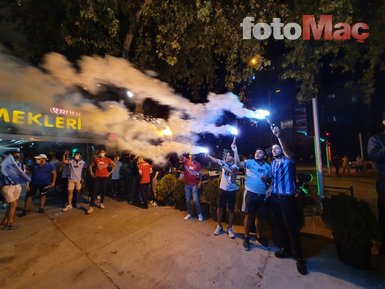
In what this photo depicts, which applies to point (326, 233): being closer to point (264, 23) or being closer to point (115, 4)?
point (264, 23)

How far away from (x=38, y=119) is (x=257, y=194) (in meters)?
9.49

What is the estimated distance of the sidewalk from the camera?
11.4ft

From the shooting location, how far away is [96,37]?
22.8ft

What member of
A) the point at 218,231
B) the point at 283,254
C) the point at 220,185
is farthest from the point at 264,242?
the point at 220,185

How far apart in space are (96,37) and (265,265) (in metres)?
7.18

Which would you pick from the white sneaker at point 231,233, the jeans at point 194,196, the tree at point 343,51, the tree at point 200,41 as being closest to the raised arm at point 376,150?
the tree at point 343,51

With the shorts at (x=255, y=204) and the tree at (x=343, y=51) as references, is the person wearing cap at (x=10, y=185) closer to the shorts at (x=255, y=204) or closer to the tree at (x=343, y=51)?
the shorts at (x=255, y=204)

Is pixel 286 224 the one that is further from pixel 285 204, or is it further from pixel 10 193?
pixel 10 193

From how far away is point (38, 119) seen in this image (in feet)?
32.3

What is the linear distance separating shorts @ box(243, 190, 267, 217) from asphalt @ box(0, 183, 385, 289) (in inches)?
25.6

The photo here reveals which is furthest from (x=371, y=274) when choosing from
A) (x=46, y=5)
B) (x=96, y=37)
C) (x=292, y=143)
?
(x=292, y=143)

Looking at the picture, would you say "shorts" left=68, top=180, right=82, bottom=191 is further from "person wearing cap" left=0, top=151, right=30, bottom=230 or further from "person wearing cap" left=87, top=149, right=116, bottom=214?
"person wearing cap" left=0, top=151, right=30, bottom=230

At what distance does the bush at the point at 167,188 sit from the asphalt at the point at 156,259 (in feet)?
4.96

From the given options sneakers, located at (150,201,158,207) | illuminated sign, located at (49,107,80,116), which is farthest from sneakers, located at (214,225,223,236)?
illuminated sign, located at (49,107,80,116)
